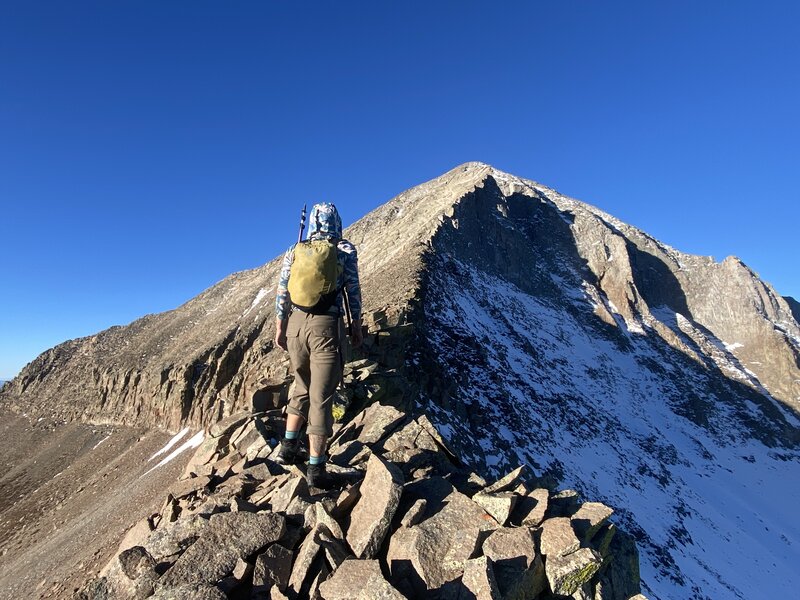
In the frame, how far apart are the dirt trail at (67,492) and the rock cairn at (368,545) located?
466 centimetres

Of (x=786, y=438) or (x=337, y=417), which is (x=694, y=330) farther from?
(x=337, y=417)

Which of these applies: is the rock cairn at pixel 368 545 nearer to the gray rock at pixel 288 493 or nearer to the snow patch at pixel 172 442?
the gray rock at pixel 288 493

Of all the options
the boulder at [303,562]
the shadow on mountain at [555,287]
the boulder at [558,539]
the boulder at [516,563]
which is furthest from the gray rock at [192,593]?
the shadow on mountain at [555,287]

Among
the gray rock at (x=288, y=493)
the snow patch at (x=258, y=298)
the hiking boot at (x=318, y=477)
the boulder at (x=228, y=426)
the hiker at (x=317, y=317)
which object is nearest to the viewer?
the gray rock at (x=288, y=493)

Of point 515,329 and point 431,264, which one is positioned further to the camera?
point 515,329

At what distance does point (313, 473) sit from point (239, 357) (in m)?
36.9

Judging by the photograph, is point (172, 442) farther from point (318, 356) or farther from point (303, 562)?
point (303, 562)

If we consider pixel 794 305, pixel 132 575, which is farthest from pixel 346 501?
pixel 794 305

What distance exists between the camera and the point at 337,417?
29.0 ft

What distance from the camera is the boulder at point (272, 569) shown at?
3.69 meters

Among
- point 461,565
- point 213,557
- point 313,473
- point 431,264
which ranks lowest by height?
point 461,565

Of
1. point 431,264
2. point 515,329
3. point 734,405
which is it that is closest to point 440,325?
point 431,264

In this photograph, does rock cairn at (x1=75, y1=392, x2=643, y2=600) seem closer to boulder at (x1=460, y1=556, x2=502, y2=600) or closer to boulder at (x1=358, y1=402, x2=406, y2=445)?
boulder at (x1=460, y1=556, x2=502, y2=600)

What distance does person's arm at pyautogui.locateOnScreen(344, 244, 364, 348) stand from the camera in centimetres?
563
